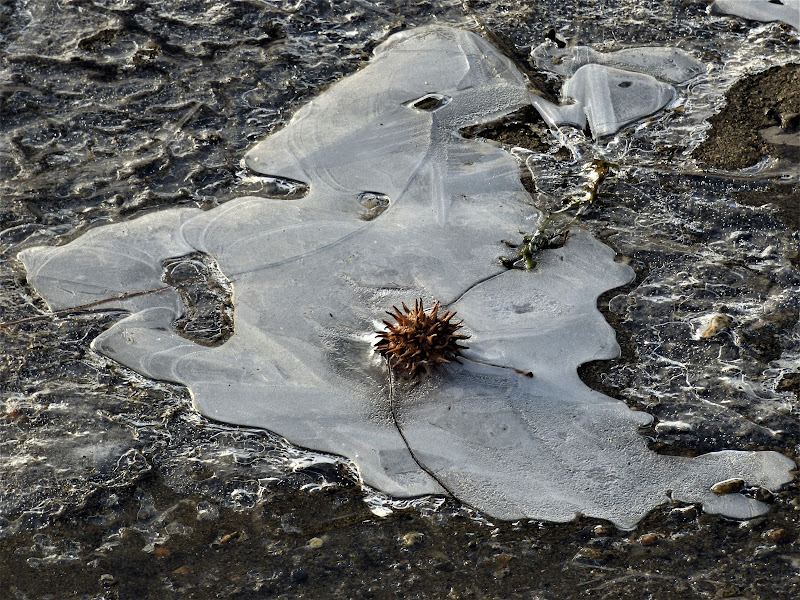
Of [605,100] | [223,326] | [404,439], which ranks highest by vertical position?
[605,100]

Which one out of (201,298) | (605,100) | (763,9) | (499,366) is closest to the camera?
(499,366)

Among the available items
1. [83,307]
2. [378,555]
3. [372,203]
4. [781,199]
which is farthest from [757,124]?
[83,307]

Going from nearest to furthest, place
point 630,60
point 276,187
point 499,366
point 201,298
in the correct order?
point 499,366, point 201,298, point 276,187, point 630,60

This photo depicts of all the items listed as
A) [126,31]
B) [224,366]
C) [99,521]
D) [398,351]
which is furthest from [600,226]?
[126,31]

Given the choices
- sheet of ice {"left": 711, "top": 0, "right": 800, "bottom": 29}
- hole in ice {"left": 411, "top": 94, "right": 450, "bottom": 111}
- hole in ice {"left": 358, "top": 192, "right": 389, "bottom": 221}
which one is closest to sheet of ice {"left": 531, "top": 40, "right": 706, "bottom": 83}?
sheet of ice {"left": 711, "top": 0, "right": 800, "bottom": 29}

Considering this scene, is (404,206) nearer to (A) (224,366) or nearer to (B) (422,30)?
(A) (224,366)

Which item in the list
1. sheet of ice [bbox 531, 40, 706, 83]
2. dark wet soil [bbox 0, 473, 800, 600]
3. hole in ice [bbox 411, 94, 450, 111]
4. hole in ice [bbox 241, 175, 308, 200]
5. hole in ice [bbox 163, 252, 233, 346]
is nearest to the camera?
dark wet soil [bbox 0, 473, 800, 600]

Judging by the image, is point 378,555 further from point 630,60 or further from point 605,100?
point 630,60

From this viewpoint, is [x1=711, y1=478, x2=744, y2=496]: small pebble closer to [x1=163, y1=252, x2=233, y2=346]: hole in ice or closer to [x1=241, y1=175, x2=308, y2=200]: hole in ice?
[x1=163, y1=252, x2=233, y2=346]: hole in ice
